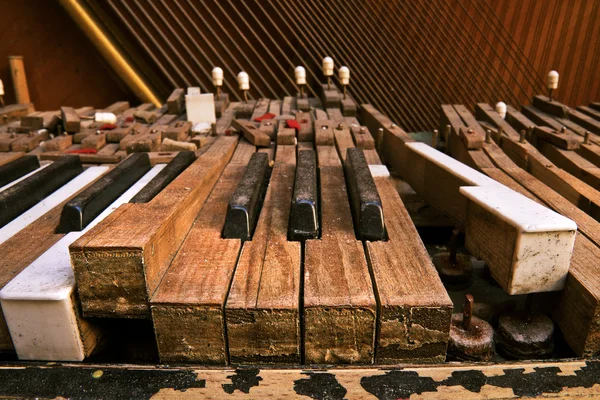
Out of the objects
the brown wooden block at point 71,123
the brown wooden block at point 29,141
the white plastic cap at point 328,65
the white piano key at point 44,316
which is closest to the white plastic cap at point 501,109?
the white plastic cap at point 328,65

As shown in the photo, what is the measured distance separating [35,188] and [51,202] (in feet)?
0.47

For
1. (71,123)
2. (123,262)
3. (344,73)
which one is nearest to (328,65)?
(344,73)

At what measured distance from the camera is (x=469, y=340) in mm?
1536

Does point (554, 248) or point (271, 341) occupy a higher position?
point (554, 248)

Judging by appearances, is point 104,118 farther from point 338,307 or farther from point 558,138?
point 558,138

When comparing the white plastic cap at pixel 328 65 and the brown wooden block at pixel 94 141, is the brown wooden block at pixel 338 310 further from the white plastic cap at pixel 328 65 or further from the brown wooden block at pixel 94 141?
the white plastic cap at pixel 328 65

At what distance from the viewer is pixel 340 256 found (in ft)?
5.00

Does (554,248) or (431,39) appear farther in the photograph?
(431,39)

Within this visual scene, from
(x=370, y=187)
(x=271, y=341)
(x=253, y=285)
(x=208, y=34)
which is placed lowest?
(x=271, y=341)

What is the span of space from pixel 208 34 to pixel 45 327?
4.99m

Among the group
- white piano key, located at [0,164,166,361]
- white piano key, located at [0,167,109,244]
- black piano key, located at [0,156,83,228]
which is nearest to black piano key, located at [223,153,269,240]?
white piano key, located at [0,164,166,361]

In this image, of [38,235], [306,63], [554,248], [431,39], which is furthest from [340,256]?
[431,39]

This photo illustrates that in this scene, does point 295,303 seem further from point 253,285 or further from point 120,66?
point 120,66

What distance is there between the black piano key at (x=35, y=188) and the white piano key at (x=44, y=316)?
72 cm
